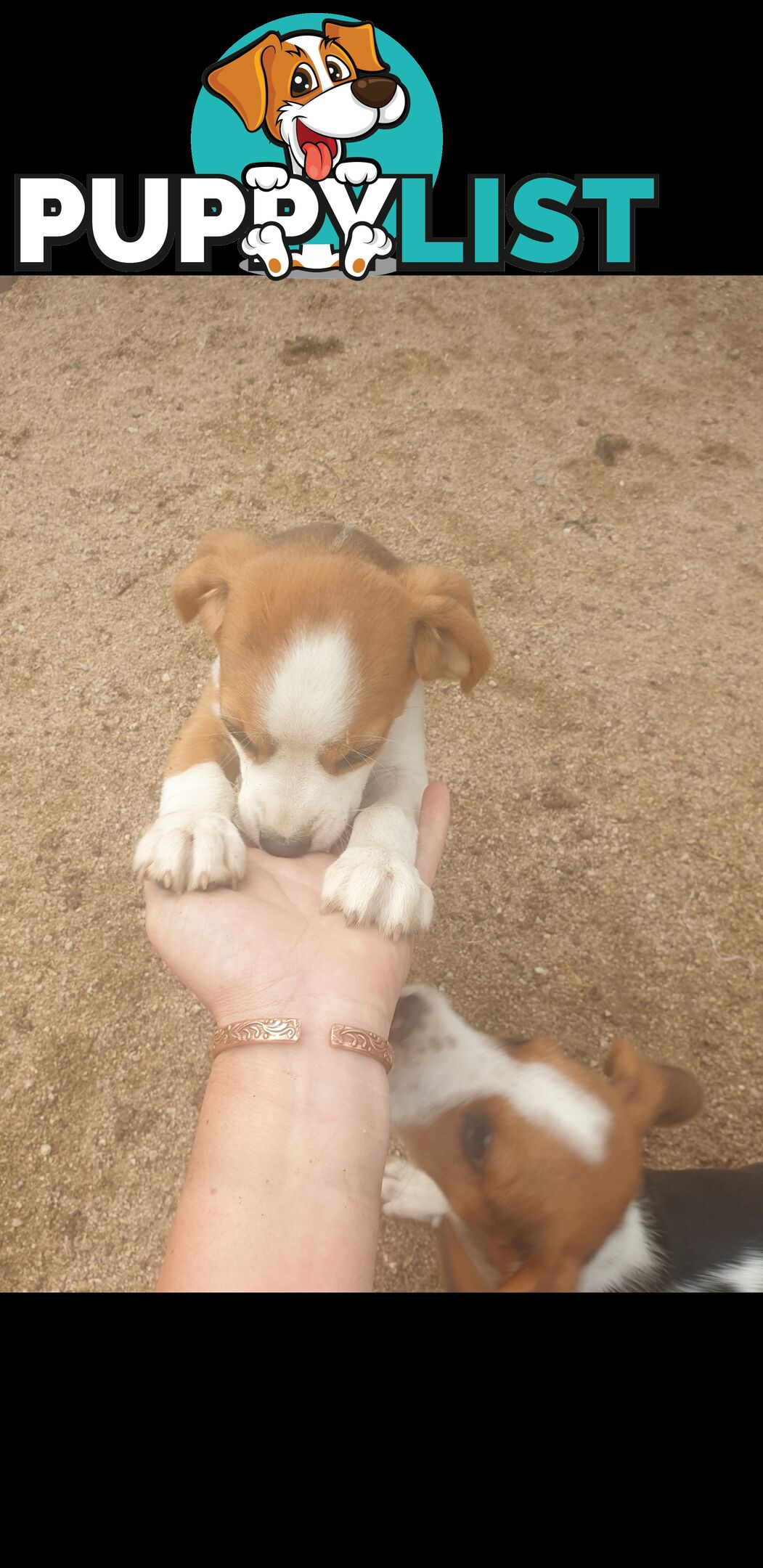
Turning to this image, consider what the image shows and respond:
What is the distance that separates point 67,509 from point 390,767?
8.87ft

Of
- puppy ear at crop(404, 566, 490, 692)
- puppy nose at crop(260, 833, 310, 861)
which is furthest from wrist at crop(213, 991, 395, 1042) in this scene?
puppy ear at crop(404, 566, 490, 692)

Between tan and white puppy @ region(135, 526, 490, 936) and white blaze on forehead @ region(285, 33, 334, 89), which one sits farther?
white blaze on forehead @ region(285, 33, 334, 89)

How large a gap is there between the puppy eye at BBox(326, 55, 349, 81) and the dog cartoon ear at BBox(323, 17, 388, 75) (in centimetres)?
5

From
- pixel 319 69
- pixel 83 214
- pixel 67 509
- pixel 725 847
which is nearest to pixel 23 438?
pixel 67 509

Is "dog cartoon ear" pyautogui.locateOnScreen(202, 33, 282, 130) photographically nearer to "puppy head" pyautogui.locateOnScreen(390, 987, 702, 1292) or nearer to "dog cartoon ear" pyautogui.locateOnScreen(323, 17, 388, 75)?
"dog cartoon ear" pyautogui.locateOnScreen(323, 17, 388, 75)

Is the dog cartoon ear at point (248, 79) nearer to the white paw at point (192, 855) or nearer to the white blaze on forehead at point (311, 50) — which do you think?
the white blaze on forehead at point (311, 50)

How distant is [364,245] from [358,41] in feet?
2.96

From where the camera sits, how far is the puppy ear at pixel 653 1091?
204cm

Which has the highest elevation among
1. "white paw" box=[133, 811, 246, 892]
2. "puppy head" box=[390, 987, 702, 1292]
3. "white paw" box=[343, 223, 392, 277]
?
"white paw" box=[343, 223, 392, 277]

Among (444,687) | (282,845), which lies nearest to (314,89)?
(444,687)

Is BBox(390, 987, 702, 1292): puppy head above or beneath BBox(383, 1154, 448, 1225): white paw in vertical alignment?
above

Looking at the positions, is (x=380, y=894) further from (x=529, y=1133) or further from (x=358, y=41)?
(x=358, y=41)

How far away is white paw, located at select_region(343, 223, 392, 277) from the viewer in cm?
471

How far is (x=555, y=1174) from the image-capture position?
1844mm
